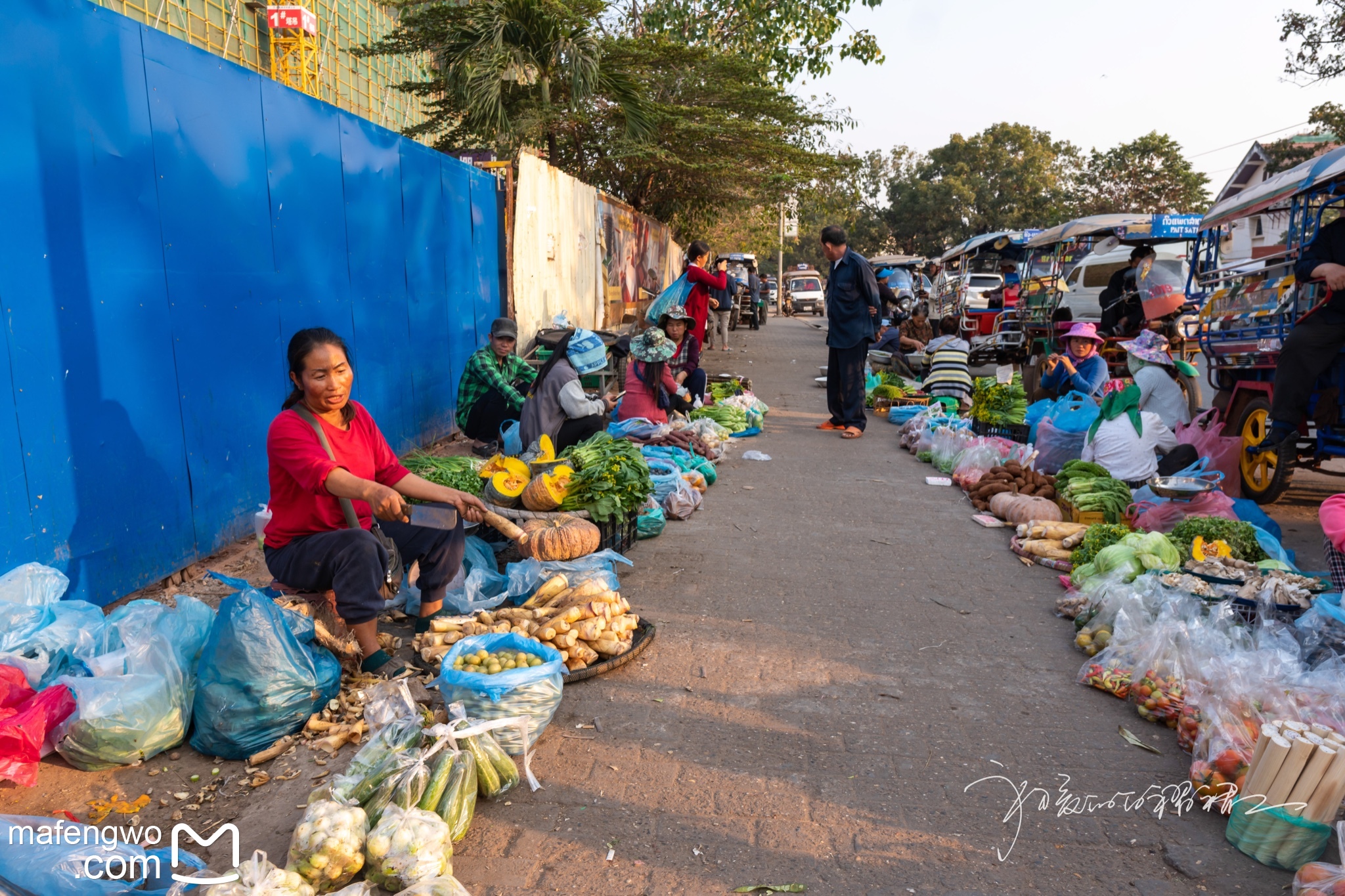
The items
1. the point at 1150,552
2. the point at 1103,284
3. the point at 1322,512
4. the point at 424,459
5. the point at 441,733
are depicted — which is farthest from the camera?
the point at 1103,284

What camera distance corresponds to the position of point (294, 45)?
47.6 ft

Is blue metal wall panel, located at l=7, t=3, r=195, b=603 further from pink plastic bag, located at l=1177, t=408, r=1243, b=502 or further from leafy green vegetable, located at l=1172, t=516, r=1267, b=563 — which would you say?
pink plastic bag, located at l=1177, t=408, r=1243, b=502

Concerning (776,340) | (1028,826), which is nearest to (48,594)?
(1028,826)

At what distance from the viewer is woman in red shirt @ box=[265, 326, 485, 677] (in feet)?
11.2

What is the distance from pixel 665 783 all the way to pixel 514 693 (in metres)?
0.63

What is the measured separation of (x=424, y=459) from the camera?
5.71m

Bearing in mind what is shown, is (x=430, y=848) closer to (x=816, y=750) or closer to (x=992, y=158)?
(x=816, y=750)

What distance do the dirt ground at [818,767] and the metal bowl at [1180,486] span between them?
0.96 meters

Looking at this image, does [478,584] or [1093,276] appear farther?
[1093,276]

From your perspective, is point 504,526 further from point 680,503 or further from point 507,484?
point 680,503

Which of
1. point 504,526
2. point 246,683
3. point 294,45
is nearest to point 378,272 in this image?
point 504,526

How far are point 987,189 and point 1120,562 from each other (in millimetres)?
48266

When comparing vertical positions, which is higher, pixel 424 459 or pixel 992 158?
pixel 992 158

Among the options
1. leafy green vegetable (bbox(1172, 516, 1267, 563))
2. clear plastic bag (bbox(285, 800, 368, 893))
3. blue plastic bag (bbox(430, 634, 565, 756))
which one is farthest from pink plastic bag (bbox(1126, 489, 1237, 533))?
clear plastic bag (bbox(285, 800, 368, 893))
